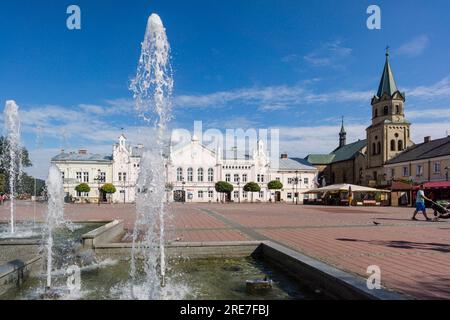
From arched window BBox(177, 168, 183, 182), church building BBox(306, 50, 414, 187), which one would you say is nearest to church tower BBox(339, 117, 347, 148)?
church building BBox(306, 50, 414, 187)

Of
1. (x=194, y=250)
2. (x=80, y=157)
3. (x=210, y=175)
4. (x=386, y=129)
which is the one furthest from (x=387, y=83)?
(x=194, y=250)

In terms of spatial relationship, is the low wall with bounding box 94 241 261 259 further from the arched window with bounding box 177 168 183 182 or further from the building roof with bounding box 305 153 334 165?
the building roof with bounding box 305 153 334 165

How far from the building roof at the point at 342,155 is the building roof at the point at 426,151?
18298 millimetres

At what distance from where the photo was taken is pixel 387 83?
61.4 metres

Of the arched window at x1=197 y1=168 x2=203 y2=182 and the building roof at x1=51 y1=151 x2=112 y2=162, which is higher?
the building roof at x1=51 y1=151 x2=112 y2=162

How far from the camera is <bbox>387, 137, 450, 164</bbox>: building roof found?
4291 cm

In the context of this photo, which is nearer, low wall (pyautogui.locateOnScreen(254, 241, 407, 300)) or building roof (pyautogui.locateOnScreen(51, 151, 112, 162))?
low wall (pyautogui.locateOnScreen(254, 241, 407, 300))

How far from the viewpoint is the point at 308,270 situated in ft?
20.1

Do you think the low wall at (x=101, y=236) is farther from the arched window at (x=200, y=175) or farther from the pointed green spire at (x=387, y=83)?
the pointed green spire at (x=387, y=83)

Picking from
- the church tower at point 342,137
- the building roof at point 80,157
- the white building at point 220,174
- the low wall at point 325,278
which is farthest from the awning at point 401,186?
the church tower at point 342,137

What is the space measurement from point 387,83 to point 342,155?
23230 mm

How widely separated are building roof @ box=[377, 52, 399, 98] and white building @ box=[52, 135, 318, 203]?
A: 20283 mm
